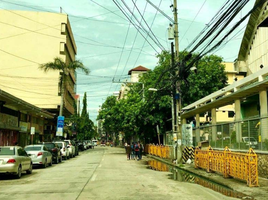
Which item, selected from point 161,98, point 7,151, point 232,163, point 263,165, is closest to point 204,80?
point 161,98

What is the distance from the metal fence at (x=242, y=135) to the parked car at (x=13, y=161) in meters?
10.7

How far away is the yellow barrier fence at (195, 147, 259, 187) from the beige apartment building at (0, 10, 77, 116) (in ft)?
112

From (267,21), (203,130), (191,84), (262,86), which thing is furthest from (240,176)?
(191,84)

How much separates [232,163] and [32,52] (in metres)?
41.5

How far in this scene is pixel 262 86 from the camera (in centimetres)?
1585

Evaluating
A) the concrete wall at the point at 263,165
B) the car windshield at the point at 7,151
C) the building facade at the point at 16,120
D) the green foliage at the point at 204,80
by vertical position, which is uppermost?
the green foliage at the point at 204,80

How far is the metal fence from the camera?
14.9 meters

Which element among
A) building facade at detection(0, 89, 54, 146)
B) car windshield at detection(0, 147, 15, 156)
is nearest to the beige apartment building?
building facade at detection(0, 89, 54, 146)

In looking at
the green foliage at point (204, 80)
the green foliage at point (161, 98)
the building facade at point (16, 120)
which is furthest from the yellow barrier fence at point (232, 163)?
the green foliage at point (204, 80)

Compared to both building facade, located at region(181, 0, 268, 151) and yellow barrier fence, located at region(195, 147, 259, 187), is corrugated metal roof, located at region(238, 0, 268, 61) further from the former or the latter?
yellow barrier fence, located at region(195, 147, 259, 187)

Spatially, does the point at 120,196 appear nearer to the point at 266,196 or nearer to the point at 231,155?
the point at 266,196

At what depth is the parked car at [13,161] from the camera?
47.5ft

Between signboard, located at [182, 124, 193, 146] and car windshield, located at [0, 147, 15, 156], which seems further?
signboard, located at [182, 124, 193, 146]

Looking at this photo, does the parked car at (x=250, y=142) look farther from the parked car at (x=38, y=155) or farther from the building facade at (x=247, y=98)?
the parked car at (x=38, y=155)
